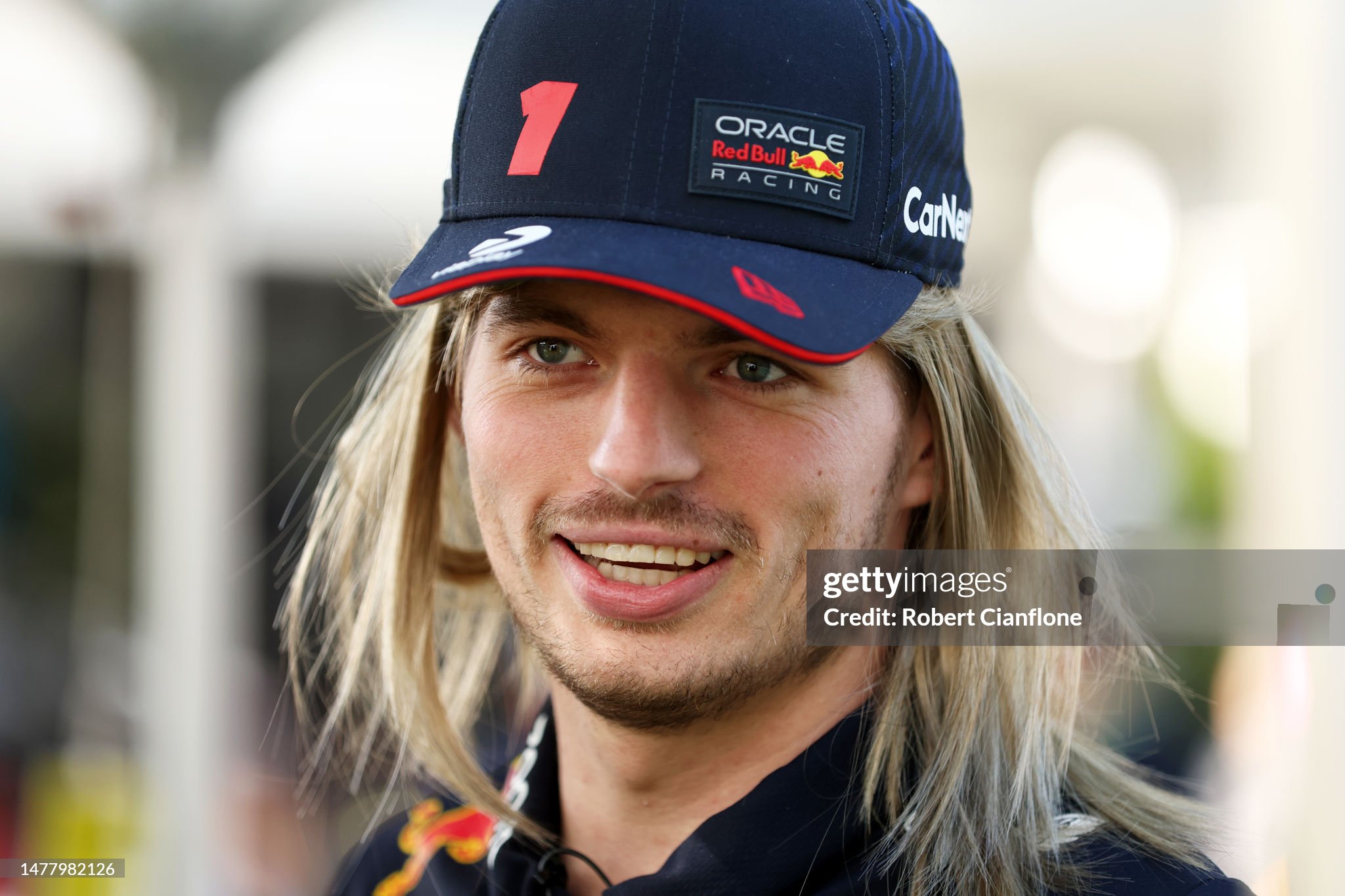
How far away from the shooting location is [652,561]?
4.64 feet

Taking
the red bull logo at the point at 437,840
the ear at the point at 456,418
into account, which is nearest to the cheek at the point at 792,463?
the ear at the point at 456,418

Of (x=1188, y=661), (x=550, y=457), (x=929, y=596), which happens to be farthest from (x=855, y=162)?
(x=1188, y=661)

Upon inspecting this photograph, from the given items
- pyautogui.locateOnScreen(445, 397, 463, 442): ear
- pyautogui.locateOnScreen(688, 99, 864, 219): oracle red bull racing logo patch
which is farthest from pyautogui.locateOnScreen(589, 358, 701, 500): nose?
pyautogui.locateOnScreen(445, 397, 463, 442): ear

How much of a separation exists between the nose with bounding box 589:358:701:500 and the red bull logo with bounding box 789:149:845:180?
29cm

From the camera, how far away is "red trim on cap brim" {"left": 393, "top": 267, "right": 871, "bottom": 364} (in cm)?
123

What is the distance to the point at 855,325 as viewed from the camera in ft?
4.32

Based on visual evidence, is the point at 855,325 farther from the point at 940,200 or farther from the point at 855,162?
the point at 940,200

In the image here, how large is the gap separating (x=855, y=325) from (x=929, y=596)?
1.64ft

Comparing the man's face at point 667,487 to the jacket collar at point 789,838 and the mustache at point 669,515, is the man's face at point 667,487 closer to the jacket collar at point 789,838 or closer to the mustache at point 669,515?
the mustache at point 669,515

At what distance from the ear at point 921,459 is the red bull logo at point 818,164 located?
0.38 metres

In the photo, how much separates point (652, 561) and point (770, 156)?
0.51 meters

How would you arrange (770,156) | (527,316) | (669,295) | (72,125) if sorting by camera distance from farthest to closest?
(72,125) < (527,316) < (770,156) < (669,295)

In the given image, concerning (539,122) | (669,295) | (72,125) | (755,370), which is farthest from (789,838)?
(72,125)

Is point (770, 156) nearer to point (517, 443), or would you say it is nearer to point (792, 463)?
point (792, 463)
